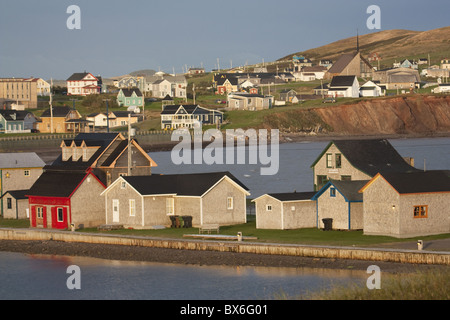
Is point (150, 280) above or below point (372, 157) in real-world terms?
below

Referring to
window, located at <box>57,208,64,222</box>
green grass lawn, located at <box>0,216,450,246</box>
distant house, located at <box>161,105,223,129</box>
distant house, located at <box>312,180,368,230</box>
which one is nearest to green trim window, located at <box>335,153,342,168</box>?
distant house, located at <box>312,180,368,230</box>

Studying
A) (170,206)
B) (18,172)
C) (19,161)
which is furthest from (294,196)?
(19,161)

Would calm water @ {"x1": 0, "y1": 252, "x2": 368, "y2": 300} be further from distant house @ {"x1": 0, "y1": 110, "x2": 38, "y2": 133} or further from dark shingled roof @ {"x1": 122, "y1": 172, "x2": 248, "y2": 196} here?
distant house @ {"x1": 0, "y1": 110, "x2": 38, "y2": 133}

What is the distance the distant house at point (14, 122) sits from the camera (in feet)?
470

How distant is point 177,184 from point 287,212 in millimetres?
6987

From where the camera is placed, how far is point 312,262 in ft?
128

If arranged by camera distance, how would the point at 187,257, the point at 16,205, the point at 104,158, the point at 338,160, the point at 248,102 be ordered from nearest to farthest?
the point at 187,257 < the point at 338,160 < the point at 104,158 < the point at 16,205 < the point at 248,102

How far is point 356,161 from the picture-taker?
51531mm

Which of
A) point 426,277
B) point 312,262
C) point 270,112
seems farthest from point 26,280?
point 270,112

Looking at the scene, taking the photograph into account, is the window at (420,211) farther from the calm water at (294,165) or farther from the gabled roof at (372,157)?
the calm water at (294,165)

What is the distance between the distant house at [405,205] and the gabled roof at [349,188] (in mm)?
1738

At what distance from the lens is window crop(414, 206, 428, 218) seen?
42188 millimetres

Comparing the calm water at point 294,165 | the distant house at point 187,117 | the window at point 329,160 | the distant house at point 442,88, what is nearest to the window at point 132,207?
the window at point 329,160

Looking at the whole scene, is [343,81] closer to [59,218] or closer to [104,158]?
[104,158]
